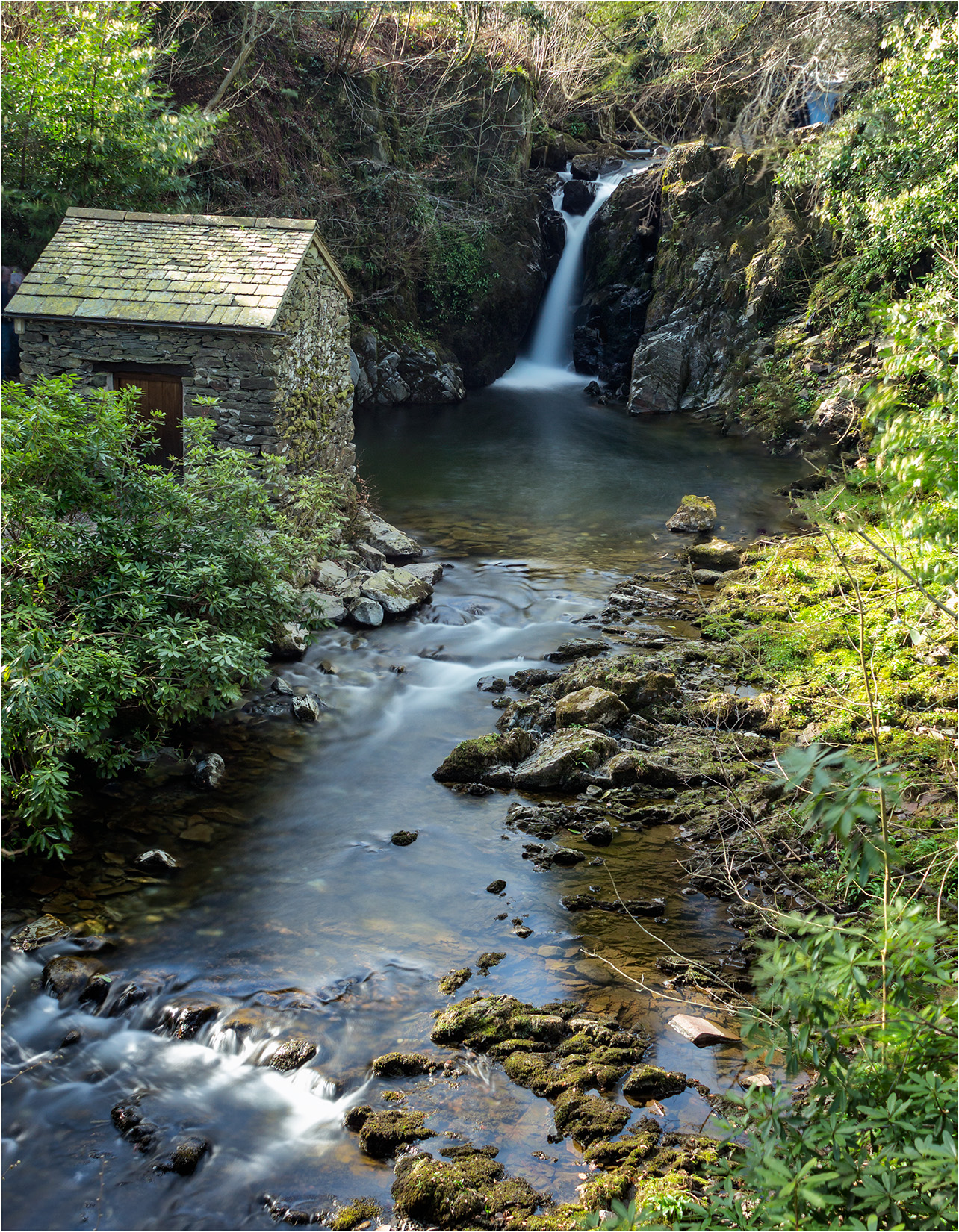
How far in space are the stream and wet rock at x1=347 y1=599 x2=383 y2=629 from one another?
0.32 meters

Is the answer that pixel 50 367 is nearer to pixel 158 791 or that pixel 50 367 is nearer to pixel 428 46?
pixel 158 791

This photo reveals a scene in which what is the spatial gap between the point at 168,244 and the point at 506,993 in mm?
9834

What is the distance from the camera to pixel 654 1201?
3.40m

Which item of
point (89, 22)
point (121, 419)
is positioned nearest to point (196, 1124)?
point (121, 419)

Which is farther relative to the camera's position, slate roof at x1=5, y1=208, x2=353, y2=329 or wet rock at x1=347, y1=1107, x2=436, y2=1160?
slate roof at x1=5, y1=208, x2=353, y2=329

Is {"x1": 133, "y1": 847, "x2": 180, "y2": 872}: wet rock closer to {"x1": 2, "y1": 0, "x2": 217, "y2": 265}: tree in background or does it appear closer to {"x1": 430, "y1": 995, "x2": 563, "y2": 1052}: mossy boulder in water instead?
{"x1": 430, "y1": 995, "x2": 563, "y2": 1052}: mossy boulder in water

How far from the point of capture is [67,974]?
16.3ft

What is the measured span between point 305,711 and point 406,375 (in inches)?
689

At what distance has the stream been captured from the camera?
3.94 meters

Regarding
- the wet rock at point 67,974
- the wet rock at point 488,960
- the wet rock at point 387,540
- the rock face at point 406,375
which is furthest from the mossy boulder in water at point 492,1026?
the rock face at point 406,375

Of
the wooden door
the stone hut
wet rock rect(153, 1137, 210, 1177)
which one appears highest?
the stone hut

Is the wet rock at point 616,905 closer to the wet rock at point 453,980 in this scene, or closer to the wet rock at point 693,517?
the wet rock at point 453,980

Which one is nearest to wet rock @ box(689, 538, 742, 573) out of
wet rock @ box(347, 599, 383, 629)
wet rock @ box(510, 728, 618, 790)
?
wet rock @ box(347, 599, 383, 629)

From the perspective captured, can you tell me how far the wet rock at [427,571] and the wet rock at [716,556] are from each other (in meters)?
3.69
